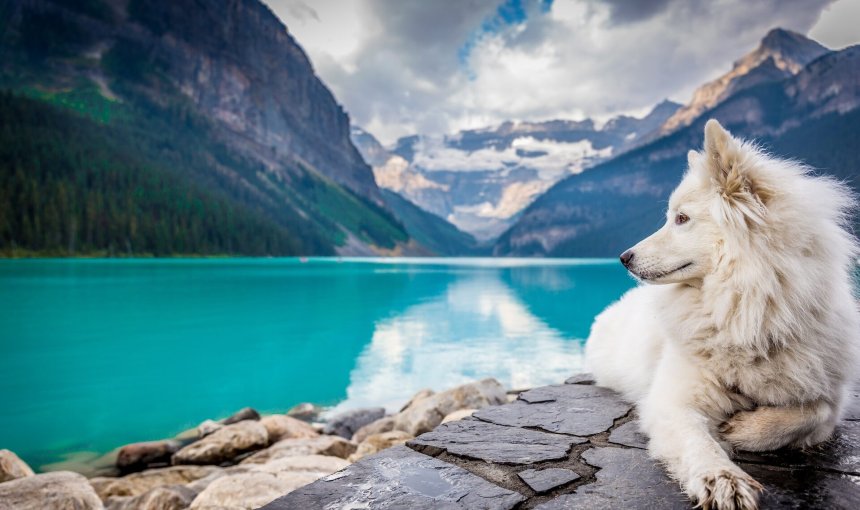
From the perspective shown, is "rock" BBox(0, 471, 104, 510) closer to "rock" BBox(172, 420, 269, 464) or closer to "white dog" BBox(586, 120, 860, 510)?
"rock" BBox(172, 420, 269, 464)

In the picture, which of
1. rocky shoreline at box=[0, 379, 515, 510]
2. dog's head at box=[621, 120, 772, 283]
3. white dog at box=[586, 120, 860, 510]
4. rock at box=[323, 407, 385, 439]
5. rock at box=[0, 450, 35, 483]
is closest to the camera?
white dog at box=[586, 120, 860, 510]

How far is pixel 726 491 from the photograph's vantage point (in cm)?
173

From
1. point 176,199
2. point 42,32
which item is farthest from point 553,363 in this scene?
point 42,32

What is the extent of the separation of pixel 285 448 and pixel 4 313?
82.0ft

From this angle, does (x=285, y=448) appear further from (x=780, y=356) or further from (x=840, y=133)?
(x=840, y=133)

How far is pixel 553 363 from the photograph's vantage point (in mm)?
16141

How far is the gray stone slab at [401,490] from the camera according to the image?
6.46 feet

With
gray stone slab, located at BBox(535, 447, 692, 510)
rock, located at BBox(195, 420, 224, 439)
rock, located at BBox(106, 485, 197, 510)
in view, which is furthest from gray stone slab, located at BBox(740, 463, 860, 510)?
rock, located at BBox(195, 420, 224, 439)

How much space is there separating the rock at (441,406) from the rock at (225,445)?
2.49 m

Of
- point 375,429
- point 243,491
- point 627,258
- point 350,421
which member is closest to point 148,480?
point 243,491

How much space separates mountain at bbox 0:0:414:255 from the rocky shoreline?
290 feet

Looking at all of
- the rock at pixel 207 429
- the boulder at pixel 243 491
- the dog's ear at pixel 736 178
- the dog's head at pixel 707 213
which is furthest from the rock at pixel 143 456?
the dog's ear at pixel 736 178

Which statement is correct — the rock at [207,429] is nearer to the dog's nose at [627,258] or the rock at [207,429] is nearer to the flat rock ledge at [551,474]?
the flat rock ledge at [551,474]

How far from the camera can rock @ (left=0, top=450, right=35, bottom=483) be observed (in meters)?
5.80
